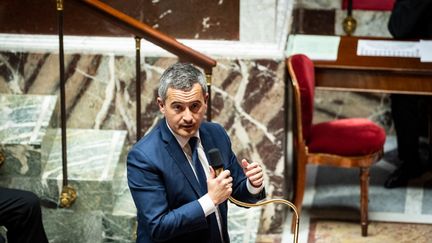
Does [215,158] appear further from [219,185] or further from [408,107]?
[408,107]

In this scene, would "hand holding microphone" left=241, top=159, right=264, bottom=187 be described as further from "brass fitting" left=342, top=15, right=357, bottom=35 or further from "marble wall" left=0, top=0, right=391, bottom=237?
"brass fitting" left=342, top=15, right=357, bottom=35

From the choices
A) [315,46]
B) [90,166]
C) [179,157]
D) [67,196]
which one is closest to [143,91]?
[90,166]

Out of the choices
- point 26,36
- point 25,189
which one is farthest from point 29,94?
point 25,189

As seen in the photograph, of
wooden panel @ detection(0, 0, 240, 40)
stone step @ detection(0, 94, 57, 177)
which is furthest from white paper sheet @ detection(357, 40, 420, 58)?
stone step @ detection(0, 94, 57, 177)

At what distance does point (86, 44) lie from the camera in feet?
18.1

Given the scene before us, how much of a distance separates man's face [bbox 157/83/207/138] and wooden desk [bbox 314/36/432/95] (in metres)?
2.22

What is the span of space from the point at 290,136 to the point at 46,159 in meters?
2.09

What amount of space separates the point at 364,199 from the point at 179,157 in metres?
2.28

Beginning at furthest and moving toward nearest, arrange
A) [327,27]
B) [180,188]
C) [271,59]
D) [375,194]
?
[327,27], [375,194], [271,59], [180,188]

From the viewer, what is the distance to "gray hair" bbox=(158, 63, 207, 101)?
3699mm

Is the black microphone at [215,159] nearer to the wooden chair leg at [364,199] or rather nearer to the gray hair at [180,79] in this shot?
the gray hair at [180,79]

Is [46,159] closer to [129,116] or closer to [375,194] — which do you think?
[129,116]

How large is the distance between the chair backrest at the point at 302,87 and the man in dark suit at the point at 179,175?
1721 millimetres

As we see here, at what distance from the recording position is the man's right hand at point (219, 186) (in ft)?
11.7
